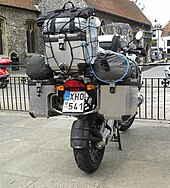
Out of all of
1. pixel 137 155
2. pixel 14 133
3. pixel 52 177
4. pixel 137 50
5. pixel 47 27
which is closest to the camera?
pixel 47 27

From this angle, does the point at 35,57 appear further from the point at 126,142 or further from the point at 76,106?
the point at 126,142

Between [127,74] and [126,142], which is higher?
[127,74]

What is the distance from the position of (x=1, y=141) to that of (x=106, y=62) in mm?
2812

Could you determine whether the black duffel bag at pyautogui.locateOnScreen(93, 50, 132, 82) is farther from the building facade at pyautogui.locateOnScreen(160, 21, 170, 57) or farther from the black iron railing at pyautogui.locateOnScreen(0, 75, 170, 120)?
the building facade at pyautogui.locateOnScreen(160, 21, 170, 57)

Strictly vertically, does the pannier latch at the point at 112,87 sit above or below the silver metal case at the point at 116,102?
above

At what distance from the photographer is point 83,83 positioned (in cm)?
347

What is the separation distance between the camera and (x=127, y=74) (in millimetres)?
3230

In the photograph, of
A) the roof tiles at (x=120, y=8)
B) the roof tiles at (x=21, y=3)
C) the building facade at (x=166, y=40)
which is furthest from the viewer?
the building facade at (x=166, y=40)

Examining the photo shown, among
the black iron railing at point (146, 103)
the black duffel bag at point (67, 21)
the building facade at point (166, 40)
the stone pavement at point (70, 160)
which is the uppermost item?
the building facade at point (166, 40)

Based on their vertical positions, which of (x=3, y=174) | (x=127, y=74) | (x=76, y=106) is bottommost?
(x=3, y=174)

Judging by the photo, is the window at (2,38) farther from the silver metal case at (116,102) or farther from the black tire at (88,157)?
the silver metal case at (116,102)

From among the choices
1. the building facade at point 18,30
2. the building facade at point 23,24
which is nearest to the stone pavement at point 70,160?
the building facade at point 23,24

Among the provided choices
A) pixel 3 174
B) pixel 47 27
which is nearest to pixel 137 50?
pixel 47 27

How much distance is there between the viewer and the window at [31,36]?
28.0 meters
